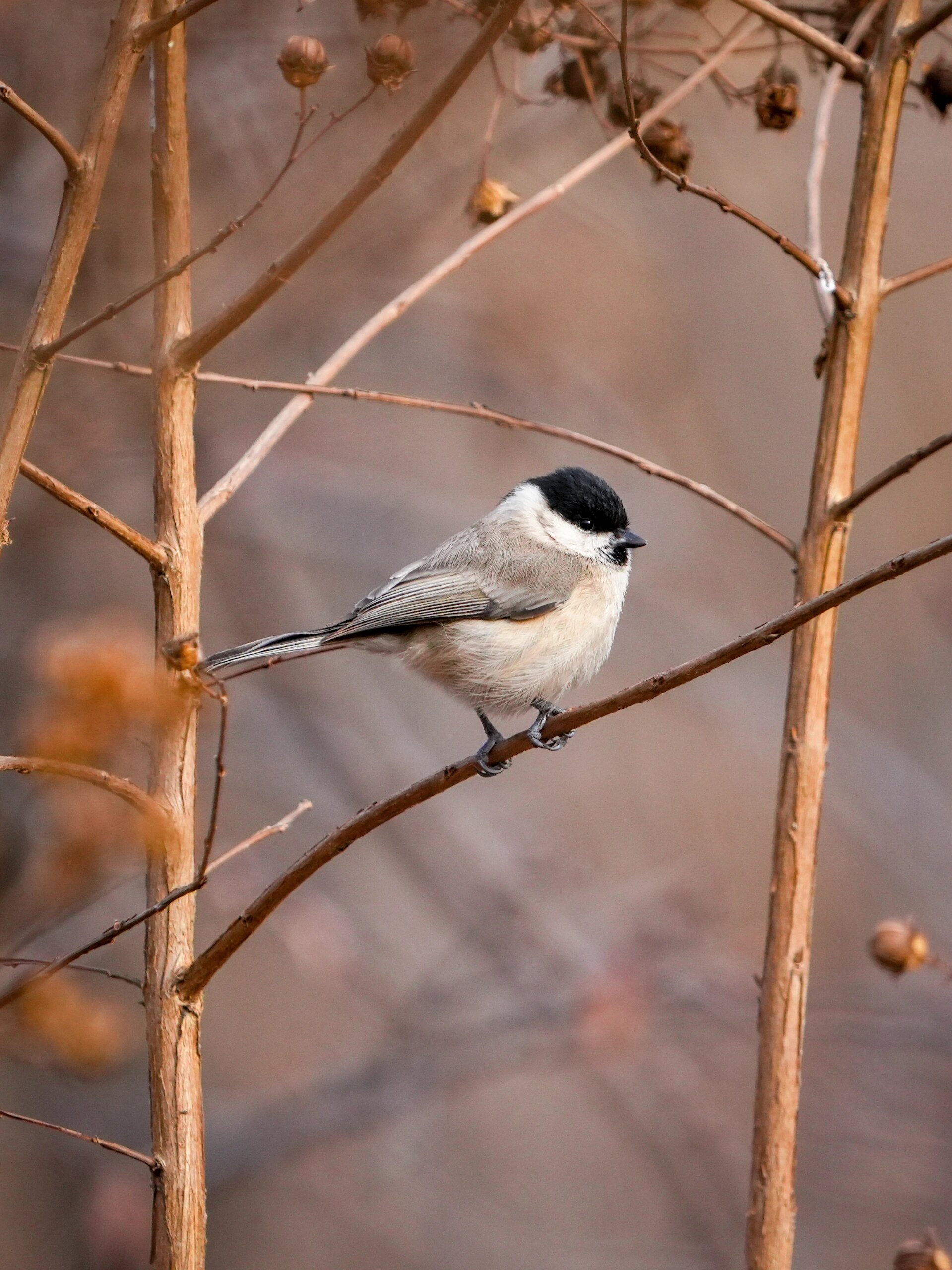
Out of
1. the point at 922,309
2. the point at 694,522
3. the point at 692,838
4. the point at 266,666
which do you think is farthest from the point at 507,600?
the point at 922,309

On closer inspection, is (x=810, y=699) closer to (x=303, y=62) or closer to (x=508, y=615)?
(x=508, y=615)

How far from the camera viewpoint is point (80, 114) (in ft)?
10.3

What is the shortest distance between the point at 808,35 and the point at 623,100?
0.45 metres

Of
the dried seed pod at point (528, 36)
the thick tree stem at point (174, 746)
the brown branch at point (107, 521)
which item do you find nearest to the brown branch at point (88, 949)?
the thick tree stem at point (174, 746)

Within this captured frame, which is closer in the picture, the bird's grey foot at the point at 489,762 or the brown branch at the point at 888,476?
the brown branch at the point at 888,476

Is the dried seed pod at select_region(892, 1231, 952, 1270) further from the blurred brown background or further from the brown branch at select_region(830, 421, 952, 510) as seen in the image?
the blurred brown background

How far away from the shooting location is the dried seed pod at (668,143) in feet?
7.38

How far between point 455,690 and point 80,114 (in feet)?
5.93

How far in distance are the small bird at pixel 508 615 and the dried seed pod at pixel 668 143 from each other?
91 cm

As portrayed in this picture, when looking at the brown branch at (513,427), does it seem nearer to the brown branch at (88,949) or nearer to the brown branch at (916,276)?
the brown branch at (916,276)

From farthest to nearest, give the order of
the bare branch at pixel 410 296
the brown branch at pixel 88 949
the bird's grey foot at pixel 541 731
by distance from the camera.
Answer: the bird's grey foot at pixel 541 731 → the bare branch at pixel 410 296 → the brown branch at pixel 88 949

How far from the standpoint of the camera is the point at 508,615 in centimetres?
279

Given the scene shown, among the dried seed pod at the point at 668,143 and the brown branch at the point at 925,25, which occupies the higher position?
the dried seed pod at the point at 668,143

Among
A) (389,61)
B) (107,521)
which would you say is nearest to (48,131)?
(107,521)
